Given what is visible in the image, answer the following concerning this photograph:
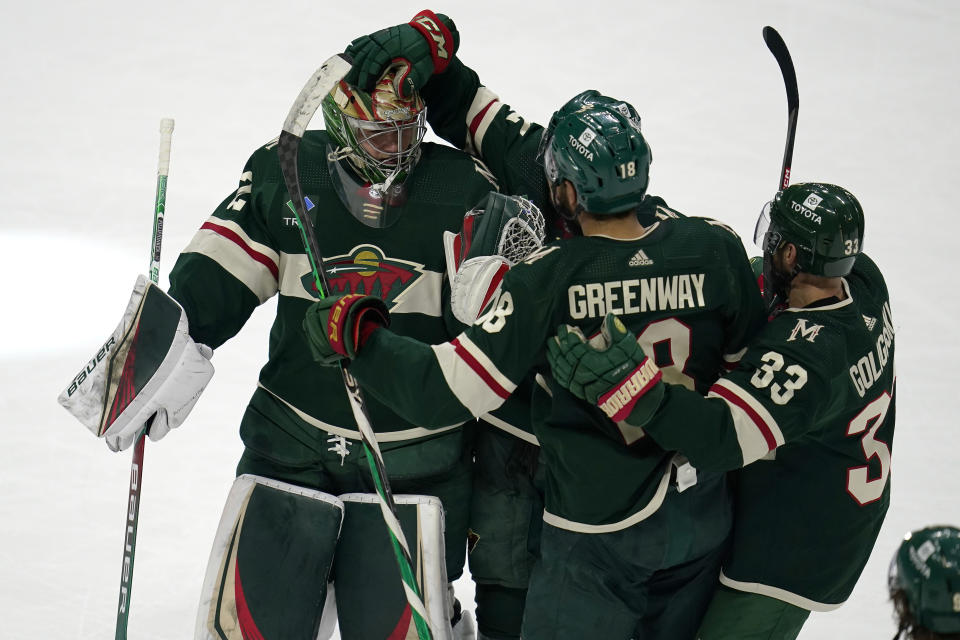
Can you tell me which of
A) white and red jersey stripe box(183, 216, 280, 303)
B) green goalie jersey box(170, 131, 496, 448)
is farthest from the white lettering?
white and red jersey stripe box(183, 216, 280, 303)

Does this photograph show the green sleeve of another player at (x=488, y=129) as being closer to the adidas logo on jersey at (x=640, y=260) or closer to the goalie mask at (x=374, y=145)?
the goalie mask at (x=374, y=145)

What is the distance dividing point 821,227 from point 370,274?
0.89 meters

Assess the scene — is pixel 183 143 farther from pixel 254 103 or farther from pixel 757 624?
pixel 757 624

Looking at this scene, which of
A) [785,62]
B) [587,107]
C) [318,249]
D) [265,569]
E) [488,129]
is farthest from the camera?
[785,62]

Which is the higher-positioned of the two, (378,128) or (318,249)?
(378,128)

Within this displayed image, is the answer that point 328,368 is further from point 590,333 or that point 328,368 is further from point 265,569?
point 590,333

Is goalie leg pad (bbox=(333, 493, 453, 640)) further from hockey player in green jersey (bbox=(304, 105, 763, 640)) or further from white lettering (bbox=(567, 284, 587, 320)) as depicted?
white lettering (bbox=(567, 284, 587, 320))

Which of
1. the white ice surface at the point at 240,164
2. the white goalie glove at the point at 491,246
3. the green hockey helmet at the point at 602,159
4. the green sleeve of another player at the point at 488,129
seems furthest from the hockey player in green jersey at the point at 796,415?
the white ice surface at the point at 240,164

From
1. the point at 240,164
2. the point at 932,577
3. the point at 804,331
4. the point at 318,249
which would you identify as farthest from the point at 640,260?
the point at 240,164

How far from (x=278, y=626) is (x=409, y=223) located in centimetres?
85

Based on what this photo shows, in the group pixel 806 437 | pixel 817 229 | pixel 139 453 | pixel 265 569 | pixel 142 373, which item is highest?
pixel 817 229

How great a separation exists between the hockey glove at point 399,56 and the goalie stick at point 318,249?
127 millimetres

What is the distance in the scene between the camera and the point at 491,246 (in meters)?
2.22

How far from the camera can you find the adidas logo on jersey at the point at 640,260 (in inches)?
74.9
